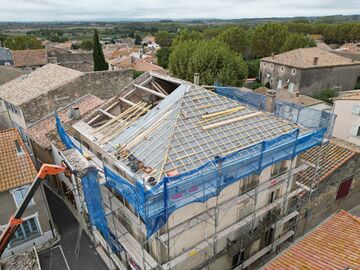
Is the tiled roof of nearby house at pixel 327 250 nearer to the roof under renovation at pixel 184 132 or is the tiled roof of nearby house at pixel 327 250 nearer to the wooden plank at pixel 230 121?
the roof under renovation at pixel 184 132

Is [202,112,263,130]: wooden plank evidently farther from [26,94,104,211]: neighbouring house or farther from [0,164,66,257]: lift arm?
[26,94,104,211]: neighbouring house

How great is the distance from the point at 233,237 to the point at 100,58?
36551 millimetres

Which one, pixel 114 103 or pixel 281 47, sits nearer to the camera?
pixel 114 103

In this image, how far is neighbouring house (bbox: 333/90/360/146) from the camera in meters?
25.3

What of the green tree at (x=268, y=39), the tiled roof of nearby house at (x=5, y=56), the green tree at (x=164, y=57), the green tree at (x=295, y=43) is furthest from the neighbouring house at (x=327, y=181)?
the tiled roof of nearby house at (x=5, y=56)

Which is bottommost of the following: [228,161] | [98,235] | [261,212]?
[98,235]

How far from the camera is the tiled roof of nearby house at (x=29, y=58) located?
57.0 metres

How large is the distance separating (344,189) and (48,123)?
85.2 ft

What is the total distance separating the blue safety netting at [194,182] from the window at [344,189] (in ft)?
28.5

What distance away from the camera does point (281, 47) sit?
7038cm

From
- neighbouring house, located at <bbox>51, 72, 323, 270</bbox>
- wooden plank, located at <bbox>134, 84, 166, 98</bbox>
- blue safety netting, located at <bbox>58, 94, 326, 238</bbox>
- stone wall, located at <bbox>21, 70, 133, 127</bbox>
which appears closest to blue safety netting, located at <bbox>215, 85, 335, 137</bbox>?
neighbouring house, located at <bbox>51, 72, 323, 270</bbox>

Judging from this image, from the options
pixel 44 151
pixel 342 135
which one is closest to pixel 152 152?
pixel 44 151

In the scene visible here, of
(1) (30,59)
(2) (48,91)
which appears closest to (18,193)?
(2) (48,91)

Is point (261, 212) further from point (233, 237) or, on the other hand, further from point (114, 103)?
point (114, 103)
